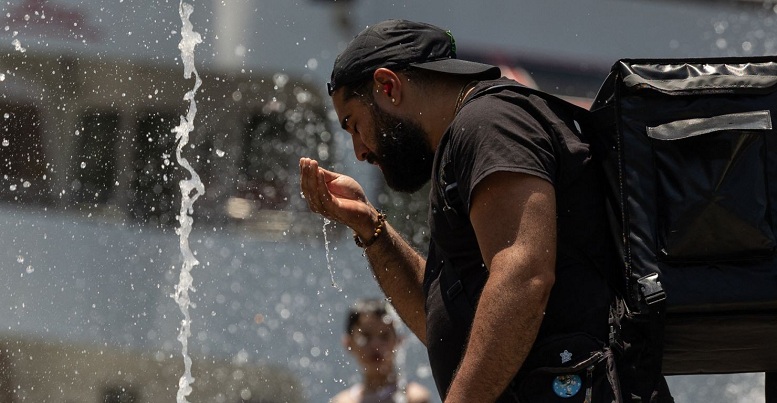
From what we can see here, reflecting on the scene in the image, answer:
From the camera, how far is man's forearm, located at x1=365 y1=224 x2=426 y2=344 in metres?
2.45

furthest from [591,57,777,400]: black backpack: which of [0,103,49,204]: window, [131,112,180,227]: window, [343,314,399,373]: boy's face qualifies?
[131,112,180,227]: window

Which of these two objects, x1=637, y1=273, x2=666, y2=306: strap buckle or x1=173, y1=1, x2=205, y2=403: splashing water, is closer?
x1=637, y1=273, x2=666, y2=306: strap buckle

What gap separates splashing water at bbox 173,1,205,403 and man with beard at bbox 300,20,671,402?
153 inches

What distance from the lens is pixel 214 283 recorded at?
5926 mm

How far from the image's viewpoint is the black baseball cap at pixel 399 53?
2135 millimetres

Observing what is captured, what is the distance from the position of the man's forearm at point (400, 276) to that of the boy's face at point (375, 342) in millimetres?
2010

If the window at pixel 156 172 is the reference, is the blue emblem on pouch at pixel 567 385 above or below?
above

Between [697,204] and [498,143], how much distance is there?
331 millimetres

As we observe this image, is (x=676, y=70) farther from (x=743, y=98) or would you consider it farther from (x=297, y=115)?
(x=297, y=115)

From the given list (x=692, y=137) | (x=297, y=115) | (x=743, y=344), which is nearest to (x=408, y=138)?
(x=692, y=137)

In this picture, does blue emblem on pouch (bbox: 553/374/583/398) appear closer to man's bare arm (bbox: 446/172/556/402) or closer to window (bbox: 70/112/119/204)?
man's bare arm (bbox: 446/172/556/402)

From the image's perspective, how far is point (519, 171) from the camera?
5.80 ft

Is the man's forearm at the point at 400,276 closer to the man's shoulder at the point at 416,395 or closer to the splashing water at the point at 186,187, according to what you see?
the man's shoulder at the point at 416,395

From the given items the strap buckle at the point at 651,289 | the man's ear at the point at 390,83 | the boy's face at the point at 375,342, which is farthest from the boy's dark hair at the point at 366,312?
the strap buckle at the point at 651,289
